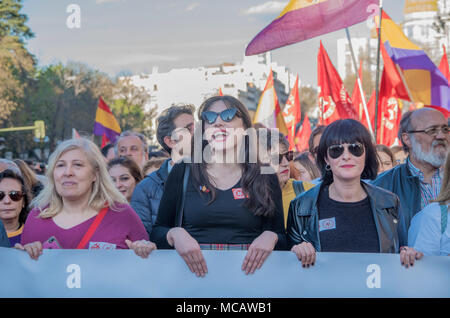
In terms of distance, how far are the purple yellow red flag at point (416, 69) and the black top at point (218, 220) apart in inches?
208

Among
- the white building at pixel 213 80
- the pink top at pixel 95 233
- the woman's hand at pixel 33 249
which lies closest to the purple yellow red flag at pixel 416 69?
the pink top at pixel 95 233

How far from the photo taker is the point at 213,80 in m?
124

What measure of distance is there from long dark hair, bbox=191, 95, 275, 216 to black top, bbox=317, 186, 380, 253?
1.05ft

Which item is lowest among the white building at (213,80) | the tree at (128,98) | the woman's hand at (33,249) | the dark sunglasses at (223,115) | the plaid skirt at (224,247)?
the plaid skirt at (224,247)

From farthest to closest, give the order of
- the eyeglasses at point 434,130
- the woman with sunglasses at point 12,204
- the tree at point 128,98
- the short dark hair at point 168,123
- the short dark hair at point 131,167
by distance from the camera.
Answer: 1. the tree at point 128,98
2. the short dark hair at point 131,167
3. the short dark hair at point 168,123
4. the eyeglasses at point 434,130
5. the woman with sunglasses at point 12,204

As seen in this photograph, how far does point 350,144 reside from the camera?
3.59 metres

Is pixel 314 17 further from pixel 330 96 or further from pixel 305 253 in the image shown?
pixel 330 96

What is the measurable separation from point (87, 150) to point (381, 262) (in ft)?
5.83

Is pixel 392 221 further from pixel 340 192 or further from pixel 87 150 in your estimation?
pixel 87 150

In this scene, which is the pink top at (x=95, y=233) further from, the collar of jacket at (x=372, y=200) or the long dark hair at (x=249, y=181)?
the collar of jacket at (x=372, y=200)

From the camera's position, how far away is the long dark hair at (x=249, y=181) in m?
3.40

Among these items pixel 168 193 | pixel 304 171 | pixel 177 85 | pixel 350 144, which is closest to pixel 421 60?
pixel 304 171

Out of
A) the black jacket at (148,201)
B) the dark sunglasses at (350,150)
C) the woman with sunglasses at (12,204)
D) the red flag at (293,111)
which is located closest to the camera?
the dark sunglasses at (350,150)
